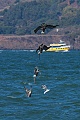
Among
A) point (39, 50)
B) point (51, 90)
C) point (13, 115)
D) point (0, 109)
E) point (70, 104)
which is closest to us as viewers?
point (39, 50)

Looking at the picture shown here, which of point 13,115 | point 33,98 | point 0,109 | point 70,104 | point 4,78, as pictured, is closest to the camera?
point 13,115

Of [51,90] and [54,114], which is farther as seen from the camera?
[51,90]

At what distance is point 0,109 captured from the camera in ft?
116

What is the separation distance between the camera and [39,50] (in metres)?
23.0

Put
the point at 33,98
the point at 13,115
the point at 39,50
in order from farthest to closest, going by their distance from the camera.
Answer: the point at 33,98 < the point at 13,115 < the point at 39,50

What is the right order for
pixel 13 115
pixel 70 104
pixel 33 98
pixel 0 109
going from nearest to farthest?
pixel 13 115 < pixel 0 109 < pixel 70 104 < pixel 33 98

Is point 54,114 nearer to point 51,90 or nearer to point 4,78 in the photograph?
point 51,90

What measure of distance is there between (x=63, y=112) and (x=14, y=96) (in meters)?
7.94

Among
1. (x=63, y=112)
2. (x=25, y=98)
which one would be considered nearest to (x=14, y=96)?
(x=25, y=98)

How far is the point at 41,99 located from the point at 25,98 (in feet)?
3.52

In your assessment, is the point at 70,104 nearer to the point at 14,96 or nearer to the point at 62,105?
the point at 62,105

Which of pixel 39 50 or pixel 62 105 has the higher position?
pixel 39 50

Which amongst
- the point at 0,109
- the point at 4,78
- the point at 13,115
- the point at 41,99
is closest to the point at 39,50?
the point at 13,115

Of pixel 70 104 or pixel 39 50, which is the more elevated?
pixel 39 50
